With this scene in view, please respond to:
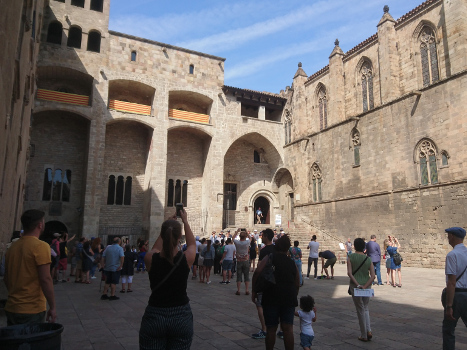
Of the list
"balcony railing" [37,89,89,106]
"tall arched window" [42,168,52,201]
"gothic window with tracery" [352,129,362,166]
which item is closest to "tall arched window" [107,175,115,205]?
"tall arched window" [42,168,52,201]

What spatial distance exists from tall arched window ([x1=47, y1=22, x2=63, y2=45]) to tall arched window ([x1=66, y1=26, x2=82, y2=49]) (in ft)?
1.73

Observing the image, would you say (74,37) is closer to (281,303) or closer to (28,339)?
(281,303)

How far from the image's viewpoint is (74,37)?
22.2 m

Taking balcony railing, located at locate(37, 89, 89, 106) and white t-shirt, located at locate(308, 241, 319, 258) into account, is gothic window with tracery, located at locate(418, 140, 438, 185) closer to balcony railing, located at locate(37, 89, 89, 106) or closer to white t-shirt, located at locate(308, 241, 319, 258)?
white t-shirt, located at locate(308, 241, 319, 258)

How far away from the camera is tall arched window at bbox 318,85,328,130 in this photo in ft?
80.3

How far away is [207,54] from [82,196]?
13520mm

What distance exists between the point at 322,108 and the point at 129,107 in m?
13.5

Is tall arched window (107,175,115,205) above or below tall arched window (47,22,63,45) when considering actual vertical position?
below

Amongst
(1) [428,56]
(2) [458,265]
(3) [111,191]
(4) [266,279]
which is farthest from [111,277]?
(1) [428,56]

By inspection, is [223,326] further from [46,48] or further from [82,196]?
[46,48]

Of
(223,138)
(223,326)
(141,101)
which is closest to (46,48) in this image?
(141,101)

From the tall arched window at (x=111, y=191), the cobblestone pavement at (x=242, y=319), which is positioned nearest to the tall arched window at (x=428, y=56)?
the cobblestone pavement at (x=242, y=319)

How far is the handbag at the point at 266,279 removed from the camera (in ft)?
12.9

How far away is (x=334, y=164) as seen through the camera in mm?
22625
